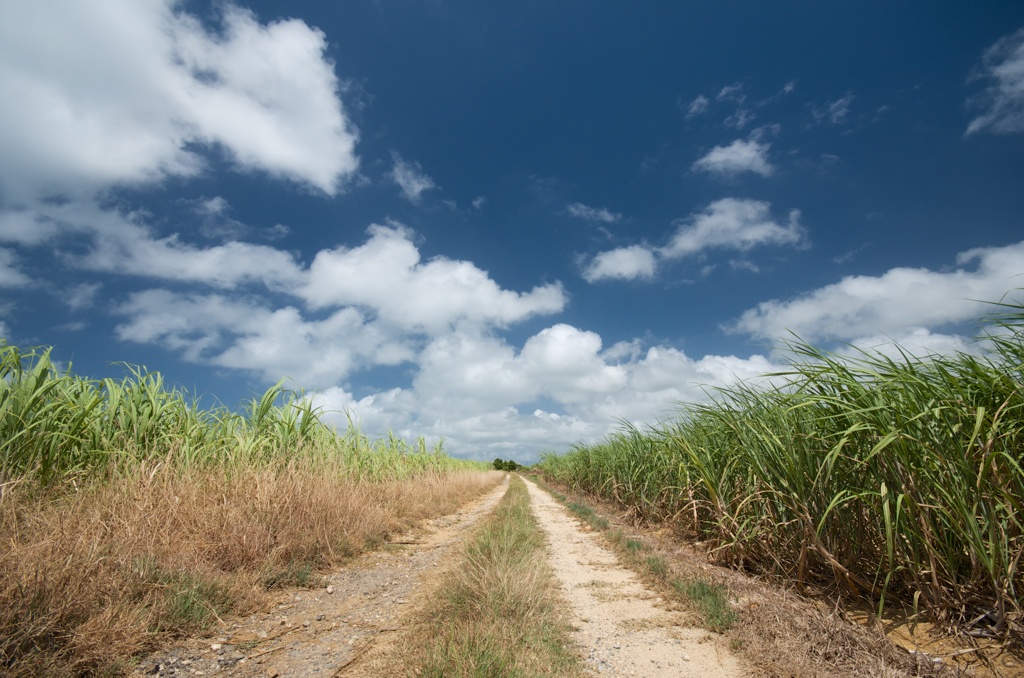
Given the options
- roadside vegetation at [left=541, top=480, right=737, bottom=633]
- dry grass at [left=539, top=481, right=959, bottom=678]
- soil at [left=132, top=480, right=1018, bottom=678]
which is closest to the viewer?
dry grass at [left=539, top=481, right=959, bottom=678]

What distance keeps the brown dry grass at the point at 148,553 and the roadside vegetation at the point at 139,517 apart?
0.04ft

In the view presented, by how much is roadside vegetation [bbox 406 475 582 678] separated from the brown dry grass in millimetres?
1735

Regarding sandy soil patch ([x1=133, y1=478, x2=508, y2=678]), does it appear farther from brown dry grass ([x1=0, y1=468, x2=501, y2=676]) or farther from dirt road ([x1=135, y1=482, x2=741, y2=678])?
brown dry grass ([x1=0, y1=468, x2=501, y2=676])

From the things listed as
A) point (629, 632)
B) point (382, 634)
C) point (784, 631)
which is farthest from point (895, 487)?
point (382, 634)

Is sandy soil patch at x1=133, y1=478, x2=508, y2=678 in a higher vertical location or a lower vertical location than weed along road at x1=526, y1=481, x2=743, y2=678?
higher

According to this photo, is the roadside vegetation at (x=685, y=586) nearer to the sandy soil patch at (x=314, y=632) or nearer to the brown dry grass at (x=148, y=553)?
the sandy soil patch at (x=314, y=632)

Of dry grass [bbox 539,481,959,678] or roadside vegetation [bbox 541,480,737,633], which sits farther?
roadside vegetation [bbox 541,480,737,633]

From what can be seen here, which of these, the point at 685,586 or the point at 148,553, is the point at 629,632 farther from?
the point at 148,553

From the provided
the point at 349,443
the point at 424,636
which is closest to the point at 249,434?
the point at 349,443

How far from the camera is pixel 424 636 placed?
3.15 meters

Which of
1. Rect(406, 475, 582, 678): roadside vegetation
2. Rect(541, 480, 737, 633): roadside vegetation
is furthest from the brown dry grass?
Rect(541, 480, 737, 633): roadside vegetation

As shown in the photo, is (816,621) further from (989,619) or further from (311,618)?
(311,618)

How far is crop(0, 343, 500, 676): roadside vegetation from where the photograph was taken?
2760 millimetres

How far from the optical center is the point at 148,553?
385 cm
